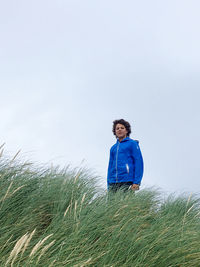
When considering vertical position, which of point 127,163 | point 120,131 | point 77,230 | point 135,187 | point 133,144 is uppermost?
point 120,131

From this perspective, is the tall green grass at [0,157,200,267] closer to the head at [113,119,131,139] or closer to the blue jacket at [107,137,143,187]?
the blue jacket at [107,137,143,187]

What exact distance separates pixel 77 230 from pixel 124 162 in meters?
3.34

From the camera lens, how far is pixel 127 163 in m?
6.69

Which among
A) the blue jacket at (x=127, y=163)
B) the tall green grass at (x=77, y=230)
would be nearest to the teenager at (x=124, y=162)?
the blue jacket at (x=127, y=163)

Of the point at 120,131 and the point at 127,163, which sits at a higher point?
the point at 120,131

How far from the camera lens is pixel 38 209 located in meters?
4.29

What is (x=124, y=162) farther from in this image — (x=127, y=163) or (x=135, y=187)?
(x=135, y=187)

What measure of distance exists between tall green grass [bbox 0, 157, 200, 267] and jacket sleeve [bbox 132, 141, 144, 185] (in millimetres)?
1470

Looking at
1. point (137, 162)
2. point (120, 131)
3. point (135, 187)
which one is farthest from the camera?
point (120, 131)

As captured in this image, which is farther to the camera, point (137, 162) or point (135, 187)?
point (137, 162)

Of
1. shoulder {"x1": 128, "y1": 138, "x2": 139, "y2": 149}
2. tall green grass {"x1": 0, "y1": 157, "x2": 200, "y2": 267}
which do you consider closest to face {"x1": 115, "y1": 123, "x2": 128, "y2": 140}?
shoulder {"x1": 128, "y1": 138, "x2": 139, "y2": 149}

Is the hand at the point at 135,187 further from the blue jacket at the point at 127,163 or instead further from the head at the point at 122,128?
the head at the point at 122,128

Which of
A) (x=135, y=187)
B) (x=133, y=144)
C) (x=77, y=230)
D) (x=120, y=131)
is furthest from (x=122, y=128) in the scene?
(x=77, y=230)

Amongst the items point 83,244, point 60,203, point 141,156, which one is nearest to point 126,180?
point 141,156
